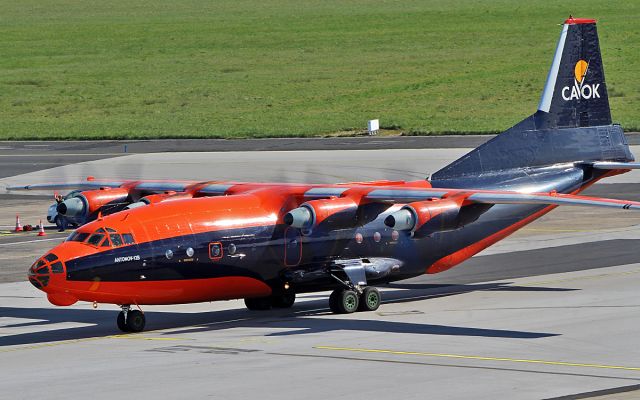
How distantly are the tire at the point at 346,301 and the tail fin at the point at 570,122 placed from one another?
22.7 ft

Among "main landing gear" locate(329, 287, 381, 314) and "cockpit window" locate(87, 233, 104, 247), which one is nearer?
"cockpit window" locate(87, 233, 104, 247)

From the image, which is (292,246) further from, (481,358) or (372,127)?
→ (372,127)

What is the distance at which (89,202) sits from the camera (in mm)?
36656

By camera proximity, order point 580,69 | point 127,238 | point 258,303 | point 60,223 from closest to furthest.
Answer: point 127,238 → point 258,303 → point 580,69 → point 60,223

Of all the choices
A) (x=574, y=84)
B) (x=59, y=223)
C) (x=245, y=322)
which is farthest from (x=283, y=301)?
(x=59, y=223)

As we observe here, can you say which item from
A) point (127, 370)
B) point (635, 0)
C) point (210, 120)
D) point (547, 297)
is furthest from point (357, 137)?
point (635, 0)

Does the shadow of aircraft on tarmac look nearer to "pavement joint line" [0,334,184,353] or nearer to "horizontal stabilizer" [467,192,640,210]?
"pavement joint line" [0,334,184,353]

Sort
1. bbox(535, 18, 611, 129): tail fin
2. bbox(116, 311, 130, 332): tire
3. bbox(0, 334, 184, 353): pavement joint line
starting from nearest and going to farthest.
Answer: bbox(0, 334, 184, 353): pavement joint line → bbox(116, 311, 130, 332): tire → bbox(535, 18, 611, 129): tail fin

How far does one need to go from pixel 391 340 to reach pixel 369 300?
4727 mm

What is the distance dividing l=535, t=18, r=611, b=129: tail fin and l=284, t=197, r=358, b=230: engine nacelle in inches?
355

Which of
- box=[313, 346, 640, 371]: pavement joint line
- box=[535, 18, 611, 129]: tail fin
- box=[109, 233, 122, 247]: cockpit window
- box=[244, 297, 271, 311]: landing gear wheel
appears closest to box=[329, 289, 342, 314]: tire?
box=[244, 297, 271, 311]: landing gear wheel

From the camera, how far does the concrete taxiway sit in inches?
982

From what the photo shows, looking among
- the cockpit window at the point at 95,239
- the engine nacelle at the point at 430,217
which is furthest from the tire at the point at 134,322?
the engine nacelle at the point at 430,217

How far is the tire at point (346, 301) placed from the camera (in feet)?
112
